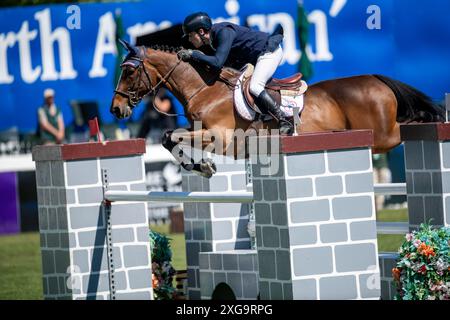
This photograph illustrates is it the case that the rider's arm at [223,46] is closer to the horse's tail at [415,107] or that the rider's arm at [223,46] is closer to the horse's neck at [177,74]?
the horse's neck at [177,74]

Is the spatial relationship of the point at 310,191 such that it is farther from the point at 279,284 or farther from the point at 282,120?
the point at 282,120

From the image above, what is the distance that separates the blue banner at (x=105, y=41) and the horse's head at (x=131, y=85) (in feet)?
19.7

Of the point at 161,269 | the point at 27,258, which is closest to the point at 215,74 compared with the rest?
the point at 161,269

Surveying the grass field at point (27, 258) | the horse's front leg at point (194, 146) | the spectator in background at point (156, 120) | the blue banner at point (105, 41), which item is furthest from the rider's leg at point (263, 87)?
the spectator in background at point (156, 120)

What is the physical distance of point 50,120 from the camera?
13.6 m

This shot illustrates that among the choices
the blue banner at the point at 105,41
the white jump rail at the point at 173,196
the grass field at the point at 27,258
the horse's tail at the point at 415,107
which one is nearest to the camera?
the white jump rail at the point at 173,196

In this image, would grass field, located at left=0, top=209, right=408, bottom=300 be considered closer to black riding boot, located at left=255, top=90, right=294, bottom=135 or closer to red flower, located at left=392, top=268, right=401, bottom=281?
black riding boot, located at left=255, top=90, right=294, bottom=135

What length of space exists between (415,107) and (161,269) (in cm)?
285

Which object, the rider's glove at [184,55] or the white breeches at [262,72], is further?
the rider's glove at [184,55]

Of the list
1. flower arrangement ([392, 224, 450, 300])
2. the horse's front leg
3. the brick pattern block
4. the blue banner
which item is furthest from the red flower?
the blue banner

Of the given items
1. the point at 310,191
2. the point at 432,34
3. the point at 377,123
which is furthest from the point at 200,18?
the point at 432,34

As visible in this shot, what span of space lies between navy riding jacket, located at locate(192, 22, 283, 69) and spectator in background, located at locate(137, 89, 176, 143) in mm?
5958

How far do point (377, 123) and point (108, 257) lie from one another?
127 inches

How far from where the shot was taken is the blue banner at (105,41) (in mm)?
13484
